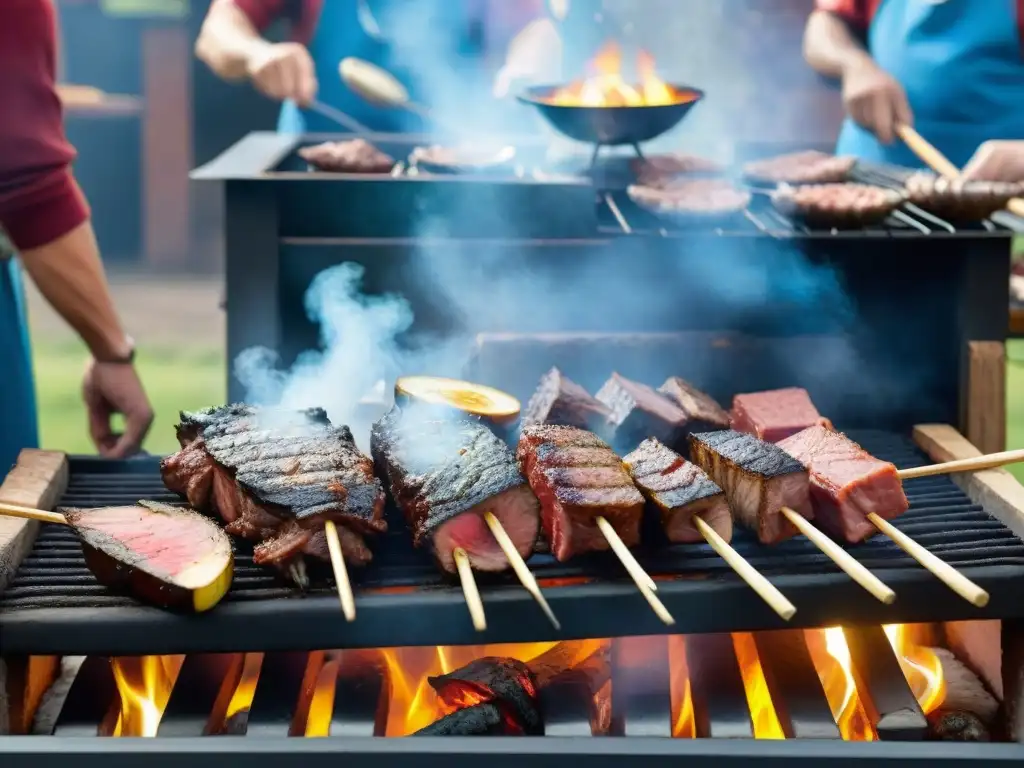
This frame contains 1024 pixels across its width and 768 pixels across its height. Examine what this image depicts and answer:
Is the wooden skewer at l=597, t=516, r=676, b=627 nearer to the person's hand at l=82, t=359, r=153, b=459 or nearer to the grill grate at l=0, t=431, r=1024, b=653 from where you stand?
the grill grate at l=0, t=431, r=1024, b=653

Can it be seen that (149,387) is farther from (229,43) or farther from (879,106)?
(879,106)

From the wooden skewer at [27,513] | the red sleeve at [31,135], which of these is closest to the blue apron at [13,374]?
the red sleeve at [31,135]

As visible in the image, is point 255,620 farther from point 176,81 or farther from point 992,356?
point 176,81

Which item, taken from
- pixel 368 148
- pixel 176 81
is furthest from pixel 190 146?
pixel 368 148

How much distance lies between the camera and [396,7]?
6.16 meters

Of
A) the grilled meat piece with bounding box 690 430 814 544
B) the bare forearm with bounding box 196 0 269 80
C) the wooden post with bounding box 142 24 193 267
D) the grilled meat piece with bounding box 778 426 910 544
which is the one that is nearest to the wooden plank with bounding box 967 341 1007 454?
the grilled meat piece with bounding box 778 426 910 544

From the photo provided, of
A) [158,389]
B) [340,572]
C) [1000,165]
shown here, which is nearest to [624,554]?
[340,572]

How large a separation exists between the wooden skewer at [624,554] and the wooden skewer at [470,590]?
292 millimetres

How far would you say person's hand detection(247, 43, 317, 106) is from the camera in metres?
4.45

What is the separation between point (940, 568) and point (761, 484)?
1.41ft

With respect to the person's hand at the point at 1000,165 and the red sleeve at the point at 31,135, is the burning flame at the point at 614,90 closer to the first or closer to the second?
the person's hand at the point at 1000,165

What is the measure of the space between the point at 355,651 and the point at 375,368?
1.19m

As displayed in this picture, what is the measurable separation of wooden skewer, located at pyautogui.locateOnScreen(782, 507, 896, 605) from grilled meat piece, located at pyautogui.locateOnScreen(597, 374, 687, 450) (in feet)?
1.78

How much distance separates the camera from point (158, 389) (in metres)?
7.62
